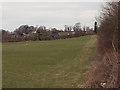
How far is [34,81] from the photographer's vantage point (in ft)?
33.2

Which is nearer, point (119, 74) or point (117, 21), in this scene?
point (119, 74)

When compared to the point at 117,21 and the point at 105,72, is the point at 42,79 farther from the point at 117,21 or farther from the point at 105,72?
the point at 117,21

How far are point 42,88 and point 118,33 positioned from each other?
1013 cm

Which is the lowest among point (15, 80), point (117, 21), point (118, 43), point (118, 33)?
point (15, 80)

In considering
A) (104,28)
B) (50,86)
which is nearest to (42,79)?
(50,86)

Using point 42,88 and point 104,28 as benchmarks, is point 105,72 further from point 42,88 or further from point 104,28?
point 104,28

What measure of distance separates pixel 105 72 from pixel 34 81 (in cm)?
447

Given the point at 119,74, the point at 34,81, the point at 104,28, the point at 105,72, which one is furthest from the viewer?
the point at 104,28

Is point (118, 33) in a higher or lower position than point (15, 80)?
higher

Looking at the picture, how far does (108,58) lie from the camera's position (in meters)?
11.2

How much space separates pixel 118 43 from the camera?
588 inches

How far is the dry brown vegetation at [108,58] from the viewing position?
830cm

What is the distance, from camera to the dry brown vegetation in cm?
830

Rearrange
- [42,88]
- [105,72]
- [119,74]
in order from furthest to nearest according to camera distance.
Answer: [105,72] < [42,88] < [119,74]
